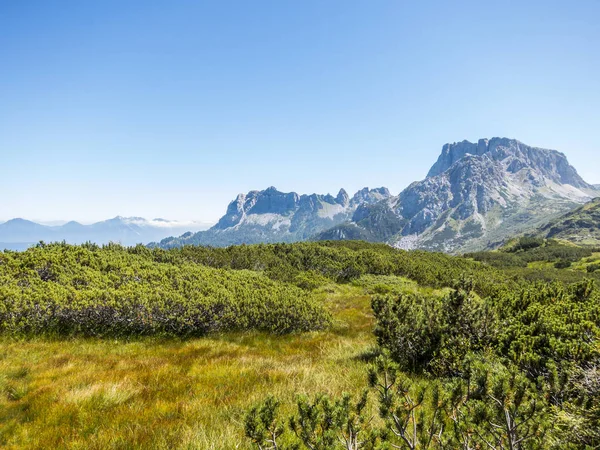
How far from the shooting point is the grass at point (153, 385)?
4863mm

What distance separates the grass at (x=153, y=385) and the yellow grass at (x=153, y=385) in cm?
2

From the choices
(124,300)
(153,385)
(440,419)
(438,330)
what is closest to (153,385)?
(153,385)

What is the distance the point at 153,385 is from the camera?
694 centimetres

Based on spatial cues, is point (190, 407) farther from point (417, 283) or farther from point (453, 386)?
point (417, 283)

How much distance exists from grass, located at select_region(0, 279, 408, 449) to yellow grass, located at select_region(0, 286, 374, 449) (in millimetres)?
21

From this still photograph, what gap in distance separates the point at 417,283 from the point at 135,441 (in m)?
28.5

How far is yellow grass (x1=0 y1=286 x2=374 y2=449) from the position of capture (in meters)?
4.86

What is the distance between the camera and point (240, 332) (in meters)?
12.7

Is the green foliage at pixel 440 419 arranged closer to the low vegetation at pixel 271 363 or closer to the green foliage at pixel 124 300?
the low vegetation at pixel 271 363

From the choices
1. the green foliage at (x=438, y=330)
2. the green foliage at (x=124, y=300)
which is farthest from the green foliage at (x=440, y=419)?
the green foliage at (x=124, y=300)

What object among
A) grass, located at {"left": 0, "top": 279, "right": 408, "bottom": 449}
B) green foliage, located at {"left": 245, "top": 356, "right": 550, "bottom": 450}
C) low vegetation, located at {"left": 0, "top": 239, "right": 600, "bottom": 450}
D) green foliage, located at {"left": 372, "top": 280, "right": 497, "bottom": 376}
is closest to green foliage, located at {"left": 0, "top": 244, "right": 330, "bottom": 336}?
low vegetation, located at {"left": 0, "top": 239, "right": 600, "bottom": 450}

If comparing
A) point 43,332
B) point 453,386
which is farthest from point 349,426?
point 43,332

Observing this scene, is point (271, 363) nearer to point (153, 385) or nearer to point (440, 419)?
point (153, 385)

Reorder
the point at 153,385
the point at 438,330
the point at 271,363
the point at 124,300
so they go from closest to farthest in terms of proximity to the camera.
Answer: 1. the point at 153,385
2. the point at 438,330
3. the point at 271,363
4. the point at 124,300
